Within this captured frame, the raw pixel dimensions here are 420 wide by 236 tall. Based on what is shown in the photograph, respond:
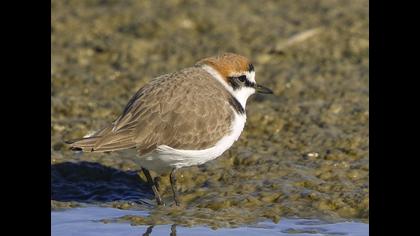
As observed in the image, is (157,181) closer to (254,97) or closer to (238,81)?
(238,81)

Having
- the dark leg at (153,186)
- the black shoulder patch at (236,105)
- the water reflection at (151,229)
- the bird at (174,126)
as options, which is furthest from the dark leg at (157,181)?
the black shoulder patch at (236,105)

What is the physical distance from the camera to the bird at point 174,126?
26.3 ft

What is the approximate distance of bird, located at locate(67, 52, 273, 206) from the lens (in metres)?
8.02

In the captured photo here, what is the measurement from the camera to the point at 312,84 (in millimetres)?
11312

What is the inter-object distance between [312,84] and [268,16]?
89.4 inches

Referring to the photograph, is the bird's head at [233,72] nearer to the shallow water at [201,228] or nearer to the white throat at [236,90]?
the white throat at [236,90]

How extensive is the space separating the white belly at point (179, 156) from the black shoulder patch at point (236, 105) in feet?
0.37

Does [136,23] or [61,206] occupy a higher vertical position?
[136,23]

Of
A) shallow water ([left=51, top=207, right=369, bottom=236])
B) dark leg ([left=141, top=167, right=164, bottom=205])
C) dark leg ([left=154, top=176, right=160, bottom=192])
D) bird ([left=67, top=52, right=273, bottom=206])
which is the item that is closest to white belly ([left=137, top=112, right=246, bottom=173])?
bird ([left=67, top=52, right=273, bottom=206])

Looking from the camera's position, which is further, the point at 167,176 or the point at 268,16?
the point at 268,16

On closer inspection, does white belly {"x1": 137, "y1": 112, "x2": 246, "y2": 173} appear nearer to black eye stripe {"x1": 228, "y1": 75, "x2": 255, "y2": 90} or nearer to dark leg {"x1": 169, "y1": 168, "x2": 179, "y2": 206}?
dark leg {"x1": 169, "y1": 168, "x2": 179, "y2": 206}
